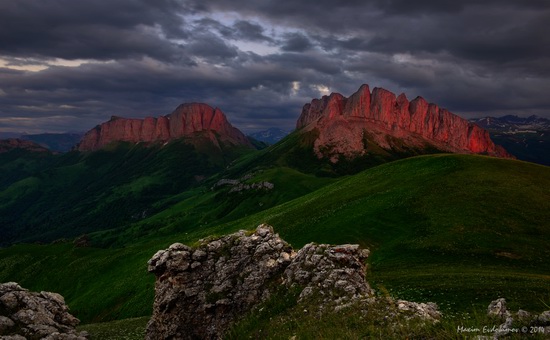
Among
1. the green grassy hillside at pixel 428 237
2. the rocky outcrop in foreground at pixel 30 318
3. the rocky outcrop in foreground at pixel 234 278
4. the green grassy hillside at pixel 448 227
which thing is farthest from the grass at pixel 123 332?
the green grassy hillside at pixel 448 227

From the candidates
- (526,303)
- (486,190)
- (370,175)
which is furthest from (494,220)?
(370,175)

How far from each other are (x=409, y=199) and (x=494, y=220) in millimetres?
15895

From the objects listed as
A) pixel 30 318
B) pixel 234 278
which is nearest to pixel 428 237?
pixel 234 278

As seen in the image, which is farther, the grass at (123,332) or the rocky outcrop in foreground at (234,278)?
the grass at (123,332)

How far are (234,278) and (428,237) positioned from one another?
37248mm

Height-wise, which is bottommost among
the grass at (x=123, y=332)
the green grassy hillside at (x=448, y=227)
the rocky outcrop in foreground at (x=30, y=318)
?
the grass at (x=123, y=332)

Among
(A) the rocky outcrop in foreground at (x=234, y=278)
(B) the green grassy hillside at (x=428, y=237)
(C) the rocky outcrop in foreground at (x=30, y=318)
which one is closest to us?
(A) the rocky outcrop in foreground at (x=234, y=278)

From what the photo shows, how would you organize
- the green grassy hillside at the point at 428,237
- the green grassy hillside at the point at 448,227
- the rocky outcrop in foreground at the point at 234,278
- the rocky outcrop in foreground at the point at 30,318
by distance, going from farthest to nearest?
1. the green grassy hillside at the point at 428,237
2. the green grassy hillside at the point at 448,227
3. the rocky outcrop in foreground at the point at 30,318
4. the rocky outcrop in foreground at the point at 234,278

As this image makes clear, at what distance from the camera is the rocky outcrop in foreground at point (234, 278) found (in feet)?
84.4

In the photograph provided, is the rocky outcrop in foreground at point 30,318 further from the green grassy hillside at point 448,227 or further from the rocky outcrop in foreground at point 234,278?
the green grassy hillside at point 448,227

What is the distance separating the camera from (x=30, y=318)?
99.8ft

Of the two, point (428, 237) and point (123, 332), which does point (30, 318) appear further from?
point (428, 237)

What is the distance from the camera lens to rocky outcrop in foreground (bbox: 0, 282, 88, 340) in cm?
2858

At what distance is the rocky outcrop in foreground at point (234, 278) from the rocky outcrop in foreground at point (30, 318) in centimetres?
902
